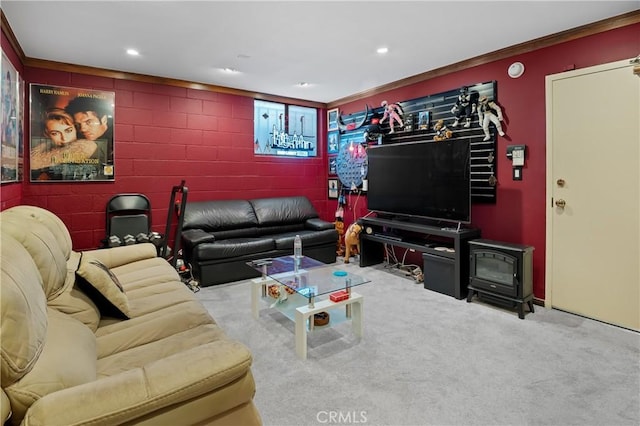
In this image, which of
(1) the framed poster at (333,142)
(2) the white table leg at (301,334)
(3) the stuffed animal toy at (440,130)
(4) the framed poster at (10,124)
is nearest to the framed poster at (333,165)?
(1) the framed poster at (333,142)

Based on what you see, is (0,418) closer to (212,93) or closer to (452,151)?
(452,151)

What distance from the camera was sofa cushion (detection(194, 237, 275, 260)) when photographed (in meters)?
3.92

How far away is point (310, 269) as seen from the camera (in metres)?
3.17

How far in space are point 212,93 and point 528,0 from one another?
3721 mm

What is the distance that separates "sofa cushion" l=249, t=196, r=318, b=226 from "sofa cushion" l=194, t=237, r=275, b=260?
2.19ft

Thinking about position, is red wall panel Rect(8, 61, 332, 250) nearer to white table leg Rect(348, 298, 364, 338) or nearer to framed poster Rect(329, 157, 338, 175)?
framed poster Rect(329, 157, 338, 175)

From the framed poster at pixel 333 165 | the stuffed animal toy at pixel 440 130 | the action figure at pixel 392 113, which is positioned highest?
the action figure at pixel 392 113

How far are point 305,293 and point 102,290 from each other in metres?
1.24

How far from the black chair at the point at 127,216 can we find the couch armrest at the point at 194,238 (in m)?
0.49

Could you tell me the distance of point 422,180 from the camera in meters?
4.03

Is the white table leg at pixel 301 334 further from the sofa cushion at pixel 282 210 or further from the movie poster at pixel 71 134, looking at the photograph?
the movie poster at pixel 71 134

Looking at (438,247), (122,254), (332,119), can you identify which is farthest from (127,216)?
(438,247)

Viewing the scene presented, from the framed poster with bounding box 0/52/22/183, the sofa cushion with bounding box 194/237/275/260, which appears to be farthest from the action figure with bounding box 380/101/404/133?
the framed poster with bounding box 0/52/22/183

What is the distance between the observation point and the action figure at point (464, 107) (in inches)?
151
